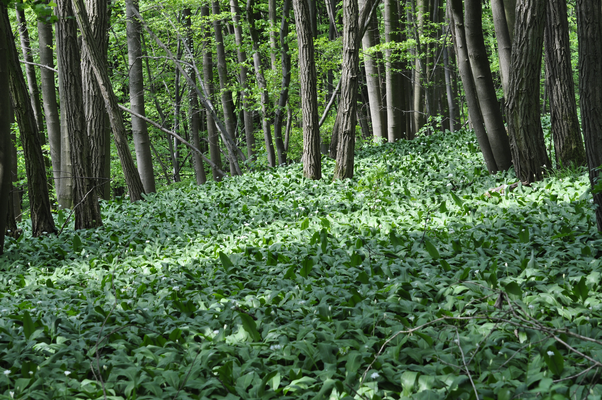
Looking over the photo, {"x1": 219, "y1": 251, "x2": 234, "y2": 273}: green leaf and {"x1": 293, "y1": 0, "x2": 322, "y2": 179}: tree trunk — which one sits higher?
{"x1": 293, "y1": 0, "x2": 322, "y2": 179}: tree trunk

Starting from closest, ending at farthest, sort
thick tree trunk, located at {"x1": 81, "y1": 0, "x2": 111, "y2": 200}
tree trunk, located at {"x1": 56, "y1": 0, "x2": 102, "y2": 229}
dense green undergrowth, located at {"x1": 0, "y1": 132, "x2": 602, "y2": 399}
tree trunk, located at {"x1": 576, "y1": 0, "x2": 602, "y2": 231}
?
dense green undergrowth, located at {"x1": 0, "y1": 132, "x2": 602, "y2": 399} < tree trunk, located at {"x1": 576, "y1": 0, "x2": 602, "y2": 231} < tree trunk, located at {"x1": 56, "y1": 0, "x2": 102, "y2": 229} < thick tree trunk, located at {"x1": 81, "y1": 0, "x2": 111, "y2": 200}

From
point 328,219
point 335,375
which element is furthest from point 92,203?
point 335,375

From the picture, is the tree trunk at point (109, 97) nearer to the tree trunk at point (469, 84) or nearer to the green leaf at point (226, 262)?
the green leaf at point (226, 262)

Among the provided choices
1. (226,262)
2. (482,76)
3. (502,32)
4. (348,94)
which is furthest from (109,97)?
(502,32)

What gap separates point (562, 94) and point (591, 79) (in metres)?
2.42

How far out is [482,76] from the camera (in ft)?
22.5

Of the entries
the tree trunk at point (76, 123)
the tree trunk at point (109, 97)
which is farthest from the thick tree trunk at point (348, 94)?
the tree trunk at point (76, 123)

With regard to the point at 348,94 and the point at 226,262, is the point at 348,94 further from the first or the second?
the point at 226,262

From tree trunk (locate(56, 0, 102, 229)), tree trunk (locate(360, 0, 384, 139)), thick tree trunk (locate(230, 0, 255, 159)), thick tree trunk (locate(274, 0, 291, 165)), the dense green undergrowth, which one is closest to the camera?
the dense green undergrowth

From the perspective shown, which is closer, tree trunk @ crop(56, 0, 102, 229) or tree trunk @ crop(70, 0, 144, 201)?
tree trunk @ crop(56, 0, 102, 229)

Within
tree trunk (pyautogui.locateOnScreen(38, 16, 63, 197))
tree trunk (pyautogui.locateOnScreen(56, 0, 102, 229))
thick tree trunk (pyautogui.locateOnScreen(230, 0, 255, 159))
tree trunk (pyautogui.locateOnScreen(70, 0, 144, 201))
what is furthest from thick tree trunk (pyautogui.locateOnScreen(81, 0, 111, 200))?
thick tree trunk (pyautogui.locateOnScreen(230, 0, 255, 159))

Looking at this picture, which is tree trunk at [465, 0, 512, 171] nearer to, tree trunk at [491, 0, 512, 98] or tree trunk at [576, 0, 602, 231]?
tree trunk at [491, 0, 512, 98]

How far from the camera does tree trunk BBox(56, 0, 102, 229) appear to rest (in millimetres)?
6734

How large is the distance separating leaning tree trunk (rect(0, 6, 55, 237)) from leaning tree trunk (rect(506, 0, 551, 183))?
21.3ft
